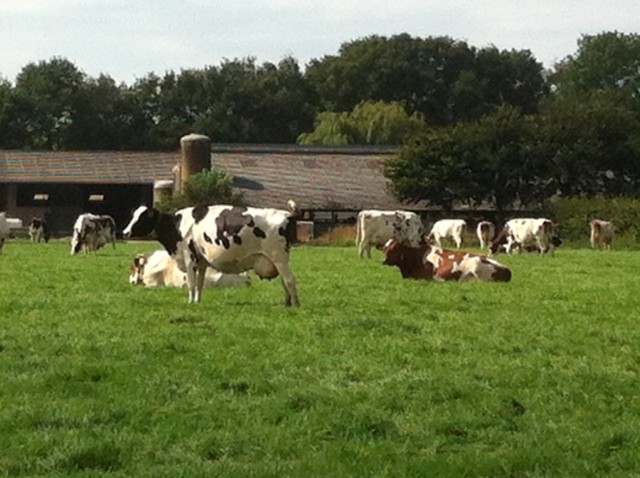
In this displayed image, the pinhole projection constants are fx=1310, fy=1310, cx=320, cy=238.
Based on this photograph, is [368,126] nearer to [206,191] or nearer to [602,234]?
[206,191]

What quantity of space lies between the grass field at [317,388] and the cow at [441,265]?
452 centimetres

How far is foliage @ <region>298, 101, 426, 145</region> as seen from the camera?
8831 cm

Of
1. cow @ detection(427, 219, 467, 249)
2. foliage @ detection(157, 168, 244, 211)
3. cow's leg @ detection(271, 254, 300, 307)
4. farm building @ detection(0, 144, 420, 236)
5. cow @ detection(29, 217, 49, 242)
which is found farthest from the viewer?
farm building @ detection(0, 144, 420, 236)

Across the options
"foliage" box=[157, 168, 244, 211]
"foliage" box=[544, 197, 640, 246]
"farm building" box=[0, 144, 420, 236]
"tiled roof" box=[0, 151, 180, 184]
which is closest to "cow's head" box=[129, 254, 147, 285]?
"foliage" box=[544, 197, 640, 246]

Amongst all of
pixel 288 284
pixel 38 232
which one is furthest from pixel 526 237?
pixel 288 284

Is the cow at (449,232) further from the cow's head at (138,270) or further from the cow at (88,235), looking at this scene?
the cow's head at (138,270)

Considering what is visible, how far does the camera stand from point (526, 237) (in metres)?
38.5

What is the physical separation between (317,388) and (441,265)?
40.5 feet

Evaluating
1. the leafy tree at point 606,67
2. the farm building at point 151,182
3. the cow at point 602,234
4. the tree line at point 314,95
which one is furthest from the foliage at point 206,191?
the leafy tree at point 606,67

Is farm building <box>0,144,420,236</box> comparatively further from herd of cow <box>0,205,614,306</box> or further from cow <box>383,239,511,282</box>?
herd of cow <box>0,205,614,306</box>

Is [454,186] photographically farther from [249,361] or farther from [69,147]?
[249,361]

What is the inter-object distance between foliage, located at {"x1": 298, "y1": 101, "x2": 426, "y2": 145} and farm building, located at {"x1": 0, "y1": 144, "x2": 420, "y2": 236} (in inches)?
493

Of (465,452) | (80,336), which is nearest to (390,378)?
(465,452)

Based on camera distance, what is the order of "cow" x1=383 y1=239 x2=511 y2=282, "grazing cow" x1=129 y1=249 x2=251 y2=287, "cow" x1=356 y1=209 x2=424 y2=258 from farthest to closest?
"cow" x1=356 y1=209 x2=424 y2=258, "cow" x1=383 y1=239 x2=511 y2=282, "grazing cow" x1=129 y1=249 x2=251 y2=287
